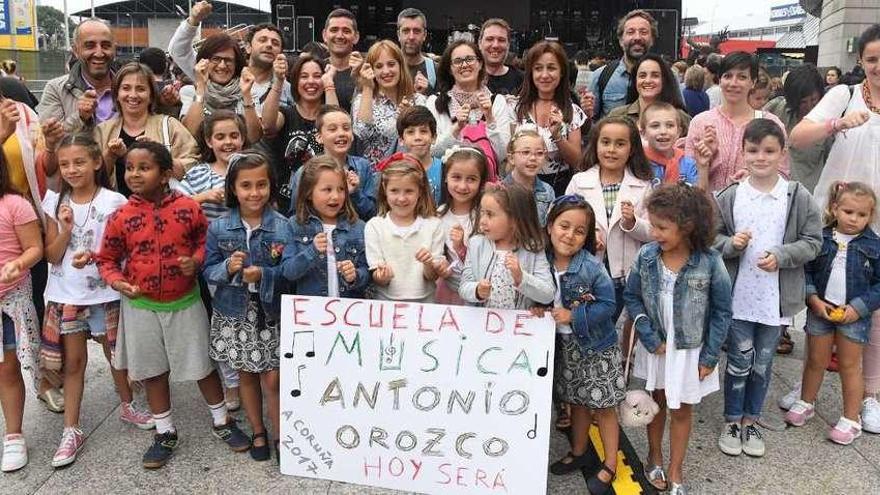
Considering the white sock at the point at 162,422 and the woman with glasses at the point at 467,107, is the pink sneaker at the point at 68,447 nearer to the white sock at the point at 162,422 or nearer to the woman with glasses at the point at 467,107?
the white sock at the point at 162,422

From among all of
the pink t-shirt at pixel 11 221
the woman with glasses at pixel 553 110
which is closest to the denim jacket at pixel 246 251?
the pink t-shirt at pixel 11 221

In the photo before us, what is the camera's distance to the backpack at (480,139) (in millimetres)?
3619

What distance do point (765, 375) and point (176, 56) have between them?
13.7 feet

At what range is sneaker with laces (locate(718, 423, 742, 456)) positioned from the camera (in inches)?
127

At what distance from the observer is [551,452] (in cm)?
329

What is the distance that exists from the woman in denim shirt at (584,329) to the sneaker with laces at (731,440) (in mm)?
702

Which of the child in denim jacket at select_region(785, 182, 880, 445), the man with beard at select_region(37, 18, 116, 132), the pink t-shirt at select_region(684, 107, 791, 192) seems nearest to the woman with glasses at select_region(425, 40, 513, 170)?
the pink t-shirt at select_region(684, 107, 791, 192)

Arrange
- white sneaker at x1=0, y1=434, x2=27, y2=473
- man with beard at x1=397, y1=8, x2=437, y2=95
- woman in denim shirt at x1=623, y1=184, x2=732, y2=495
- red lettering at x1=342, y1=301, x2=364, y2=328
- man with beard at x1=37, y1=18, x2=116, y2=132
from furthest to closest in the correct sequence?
1. man with beard at x1=397, y1=8, x2=437, y2=95
2. man with beard at x1=37, y1=18, x2=116, y2=132
3. white sneaker at x1=0, y1=434, x2=27, y2=473
4. red lettering at x1=342, y1=301, x2=364, y2=328
5. woman in denim shirt at x1=623, y1=184, x2=732, y2=495

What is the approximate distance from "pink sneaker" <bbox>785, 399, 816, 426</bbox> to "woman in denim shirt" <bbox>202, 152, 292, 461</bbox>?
2.68m

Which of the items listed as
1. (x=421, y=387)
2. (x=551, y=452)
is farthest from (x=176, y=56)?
(x=551, y=452)

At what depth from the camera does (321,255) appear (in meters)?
3.02

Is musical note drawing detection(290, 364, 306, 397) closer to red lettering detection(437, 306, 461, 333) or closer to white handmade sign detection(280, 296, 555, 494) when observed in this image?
white handmade sign detection(280, 296, 555, 494)

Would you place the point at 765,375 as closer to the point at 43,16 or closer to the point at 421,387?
the point at 421,387

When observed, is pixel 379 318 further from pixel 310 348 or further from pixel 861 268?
pixel 861 268
